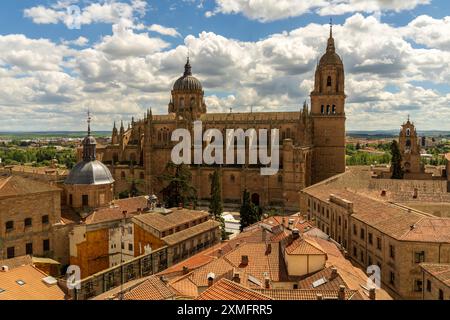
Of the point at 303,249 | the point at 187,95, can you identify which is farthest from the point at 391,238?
the point at 187,95

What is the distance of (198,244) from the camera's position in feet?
107

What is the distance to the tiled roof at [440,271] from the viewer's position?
61.6 feet

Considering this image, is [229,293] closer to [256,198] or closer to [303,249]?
[303,249]

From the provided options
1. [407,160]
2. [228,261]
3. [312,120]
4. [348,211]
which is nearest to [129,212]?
[228,261]

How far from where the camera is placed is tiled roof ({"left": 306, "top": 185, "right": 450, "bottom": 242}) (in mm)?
24167

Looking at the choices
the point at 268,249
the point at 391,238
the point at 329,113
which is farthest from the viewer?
the point at 329,113

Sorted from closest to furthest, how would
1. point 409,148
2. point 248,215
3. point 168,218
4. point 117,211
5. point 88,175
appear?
point 168,218, point 117,211, point 88,175, point 248,215, point 409,148

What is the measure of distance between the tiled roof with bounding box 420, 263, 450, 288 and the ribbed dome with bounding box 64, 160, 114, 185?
28.1 meters

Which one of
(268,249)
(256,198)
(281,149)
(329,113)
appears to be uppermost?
(329,113)

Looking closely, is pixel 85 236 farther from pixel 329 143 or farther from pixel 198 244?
pixel 329 143

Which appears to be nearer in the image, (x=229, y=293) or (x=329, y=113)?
(x=229, y=293)

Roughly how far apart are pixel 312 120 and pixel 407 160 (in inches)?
625

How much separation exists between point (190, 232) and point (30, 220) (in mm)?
12355

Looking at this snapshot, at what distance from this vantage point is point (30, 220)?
31078 mm
